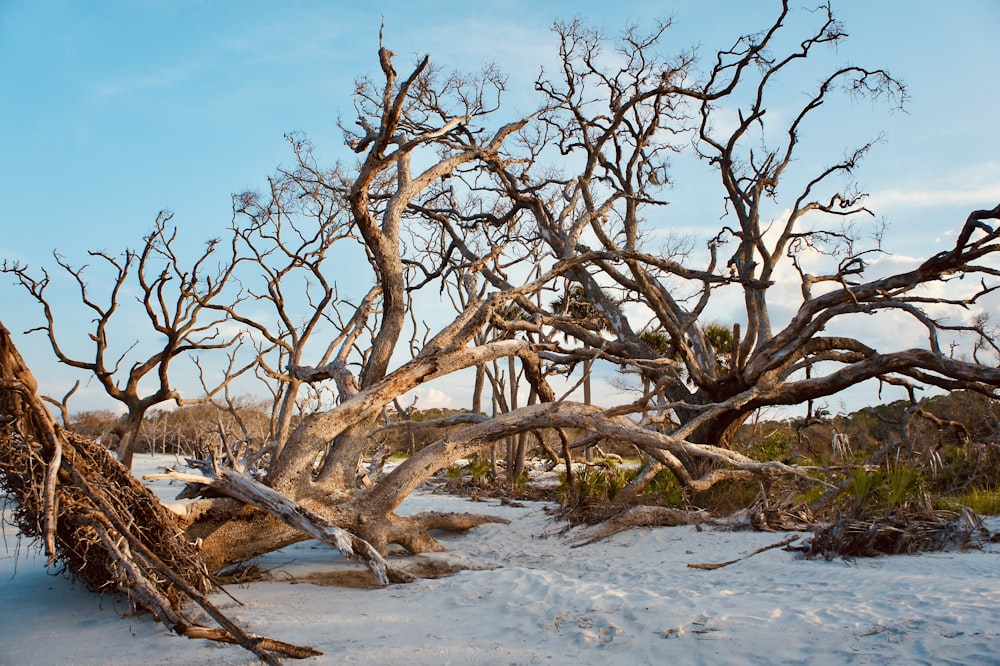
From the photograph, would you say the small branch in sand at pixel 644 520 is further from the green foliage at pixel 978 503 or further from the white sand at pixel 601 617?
the green foliage at pixel 978 503

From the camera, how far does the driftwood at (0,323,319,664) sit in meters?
3.86

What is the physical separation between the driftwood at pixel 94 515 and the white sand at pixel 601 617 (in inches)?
12.8

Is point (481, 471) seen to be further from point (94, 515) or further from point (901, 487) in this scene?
point (94, 515)

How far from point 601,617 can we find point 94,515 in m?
3.41

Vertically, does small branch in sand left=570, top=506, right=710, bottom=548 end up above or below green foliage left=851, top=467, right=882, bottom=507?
below

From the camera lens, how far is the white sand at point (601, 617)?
3.72 m

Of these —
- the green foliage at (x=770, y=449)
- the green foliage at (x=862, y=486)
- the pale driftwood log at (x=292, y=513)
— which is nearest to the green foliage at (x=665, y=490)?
the green foliage at (x=770, y=449)

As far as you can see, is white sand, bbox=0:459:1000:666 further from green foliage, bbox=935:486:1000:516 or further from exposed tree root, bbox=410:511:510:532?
exposed tree root, bbox=410:511:510:532

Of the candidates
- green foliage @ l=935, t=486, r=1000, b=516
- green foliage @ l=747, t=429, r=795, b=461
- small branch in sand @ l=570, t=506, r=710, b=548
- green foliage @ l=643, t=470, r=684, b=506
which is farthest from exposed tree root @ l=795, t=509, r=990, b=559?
green foliage @ l=747, t=429, r=795, b=461

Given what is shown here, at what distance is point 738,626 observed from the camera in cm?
401

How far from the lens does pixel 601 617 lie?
4449 millimetres

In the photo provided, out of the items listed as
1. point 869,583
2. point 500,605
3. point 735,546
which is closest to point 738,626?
point 869,583

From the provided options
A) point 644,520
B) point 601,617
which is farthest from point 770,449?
point 601,617

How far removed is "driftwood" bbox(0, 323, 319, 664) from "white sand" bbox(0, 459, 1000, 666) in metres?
0.32
